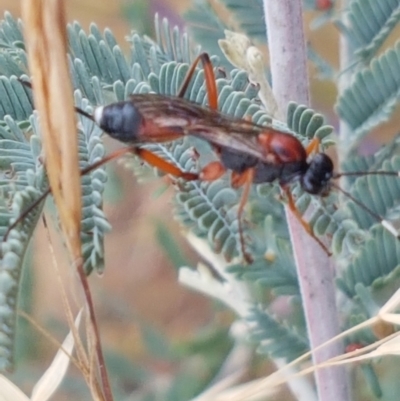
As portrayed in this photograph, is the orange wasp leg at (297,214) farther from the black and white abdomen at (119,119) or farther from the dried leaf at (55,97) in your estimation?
the dried leaf at (55,97)

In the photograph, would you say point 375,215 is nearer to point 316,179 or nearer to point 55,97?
point 316,179

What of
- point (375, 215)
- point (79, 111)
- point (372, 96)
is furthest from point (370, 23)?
point (79, 111)

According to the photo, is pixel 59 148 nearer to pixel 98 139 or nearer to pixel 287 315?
pixel 98 139

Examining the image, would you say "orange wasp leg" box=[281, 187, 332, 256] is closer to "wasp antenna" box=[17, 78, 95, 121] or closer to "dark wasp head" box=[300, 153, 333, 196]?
"dark wasp head" box=[300, 153, 333, 196]

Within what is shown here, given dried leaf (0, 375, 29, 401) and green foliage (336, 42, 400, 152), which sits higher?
green foliage (336, 42, 400, 152)

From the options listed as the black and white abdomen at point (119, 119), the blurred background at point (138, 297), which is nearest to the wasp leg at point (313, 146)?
the black and white abdomen at point (119, 119)

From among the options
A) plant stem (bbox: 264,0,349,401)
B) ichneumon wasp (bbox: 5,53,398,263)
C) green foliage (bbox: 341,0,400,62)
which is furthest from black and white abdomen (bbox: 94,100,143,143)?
green foliage (bbox: 341,0,400,62)
